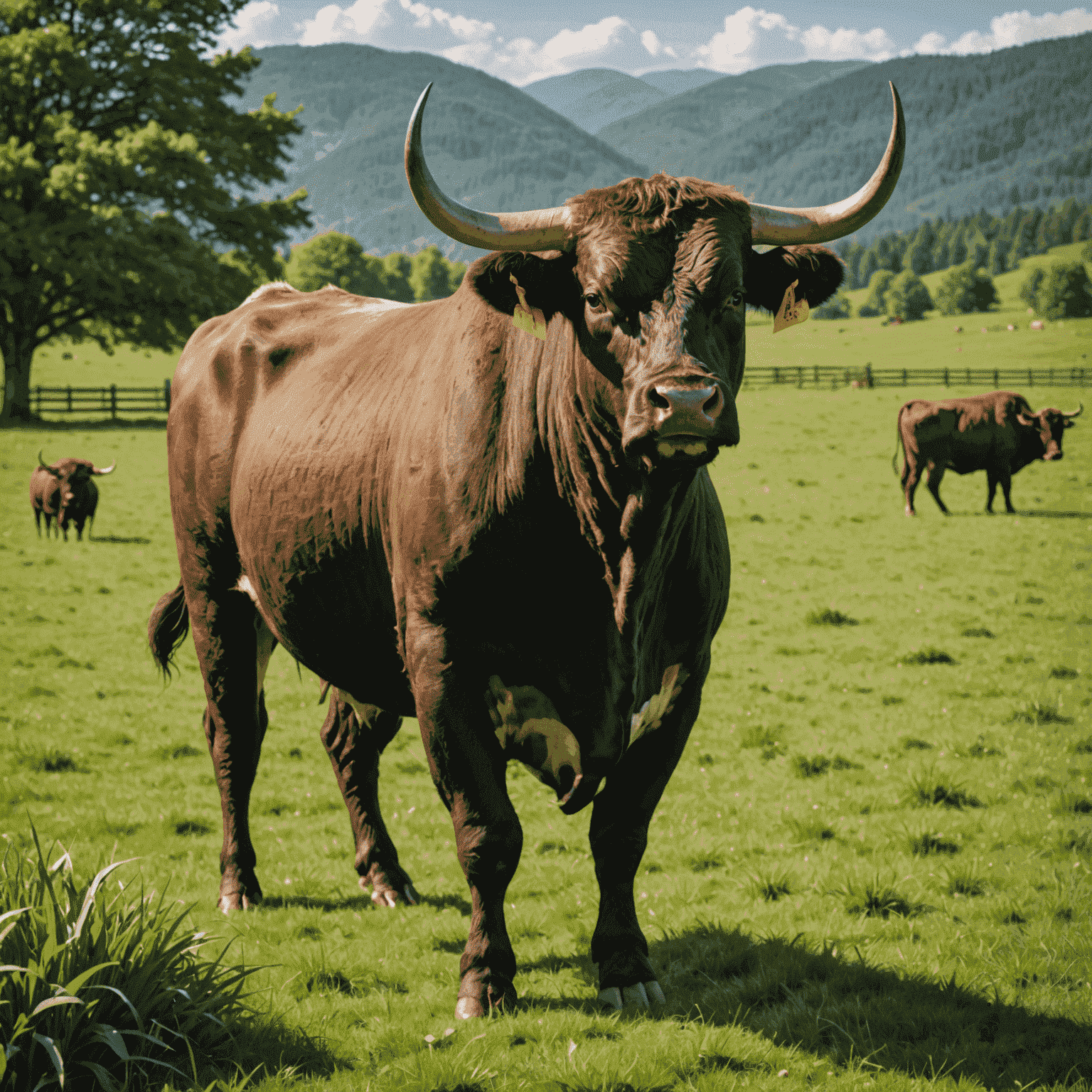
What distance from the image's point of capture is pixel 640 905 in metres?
5.20

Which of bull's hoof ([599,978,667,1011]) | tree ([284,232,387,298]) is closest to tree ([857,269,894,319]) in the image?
tree ([284,232,387,298])

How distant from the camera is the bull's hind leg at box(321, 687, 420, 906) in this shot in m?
5.43

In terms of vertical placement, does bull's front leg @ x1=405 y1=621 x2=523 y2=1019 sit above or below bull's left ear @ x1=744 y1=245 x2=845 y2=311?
below

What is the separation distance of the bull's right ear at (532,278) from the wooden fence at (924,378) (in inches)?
1850

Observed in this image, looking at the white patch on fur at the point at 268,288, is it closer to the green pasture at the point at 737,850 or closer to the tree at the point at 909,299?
the green pasture at the point at 737,850

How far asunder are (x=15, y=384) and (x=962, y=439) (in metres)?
28.2

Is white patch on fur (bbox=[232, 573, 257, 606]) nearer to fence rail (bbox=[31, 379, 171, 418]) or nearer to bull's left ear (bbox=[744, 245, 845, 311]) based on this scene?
bull's left ear (bbox=[744, 245, 845, 311])

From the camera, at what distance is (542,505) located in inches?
143

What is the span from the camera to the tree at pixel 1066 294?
89.7 metres

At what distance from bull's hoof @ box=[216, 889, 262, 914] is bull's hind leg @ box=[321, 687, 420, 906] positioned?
58cm

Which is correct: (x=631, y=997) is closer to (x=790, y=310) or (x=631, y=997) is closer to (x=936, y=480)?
(x=790, y=310)

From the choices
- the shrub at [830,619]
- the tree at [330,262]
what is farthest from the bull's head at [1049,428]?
the tree at [330,262]

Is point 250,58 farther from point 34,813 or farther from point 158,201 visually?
point 34,813

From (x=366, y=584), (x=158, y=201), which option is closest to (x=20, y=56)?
(x=158, y=201)
